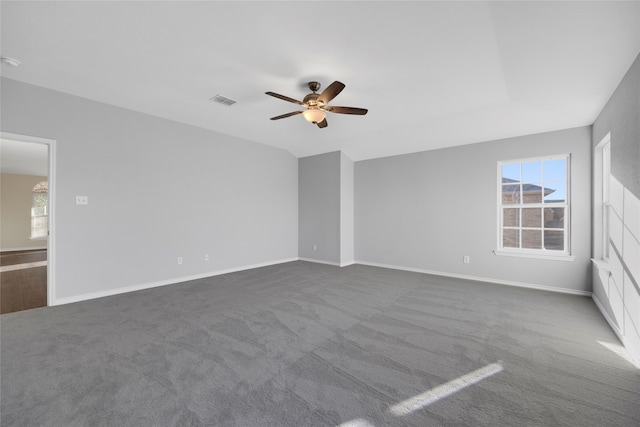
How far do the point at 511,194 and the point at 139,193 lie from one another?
6065 millimetres

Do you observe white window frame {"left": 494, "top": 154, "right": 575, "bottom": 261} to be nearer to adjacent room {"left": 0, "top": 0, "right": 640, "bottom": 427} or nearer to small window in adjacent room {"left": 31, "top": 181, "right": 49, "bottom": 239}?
adjacent room {"left": 0, "top": 0, "right": 640, "bottom": 427}

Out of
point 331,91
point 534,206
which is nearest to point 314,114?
point 331,91

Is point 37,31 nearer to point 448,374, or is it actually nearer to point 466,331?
point 448,374

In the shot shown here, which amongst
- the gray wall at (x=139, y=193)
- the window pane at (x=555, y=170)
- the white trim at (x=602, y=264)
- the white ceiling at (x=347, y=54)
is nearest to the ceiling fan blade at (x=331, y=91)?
the white ceiling at (x=347, y=54)

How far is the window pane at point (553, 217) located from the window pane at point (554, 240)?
0.10m

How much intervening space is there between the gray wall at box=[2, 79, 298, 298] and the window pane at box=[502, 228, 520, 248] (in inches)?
181

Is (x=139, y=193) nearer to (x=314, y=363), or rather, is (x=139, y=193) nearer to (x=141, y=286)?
(x=141, y=286)

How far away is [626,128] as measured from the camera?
236 cm

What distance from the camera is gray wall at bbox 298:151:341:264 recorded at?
19.3 feet

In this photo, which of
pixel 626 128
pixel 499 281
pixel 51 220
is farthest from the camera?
pixel 499 281

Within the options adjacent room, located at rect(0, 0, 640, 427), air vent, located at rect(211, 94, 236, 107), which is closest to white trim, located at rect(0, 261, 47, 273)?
adjacent room, located at rect(0, 0, 640, 427)

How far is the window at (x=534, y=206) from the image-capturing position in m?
3.99

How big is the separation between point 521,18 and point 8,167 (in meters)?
12.2

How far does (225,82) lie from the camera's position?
10.3ft
